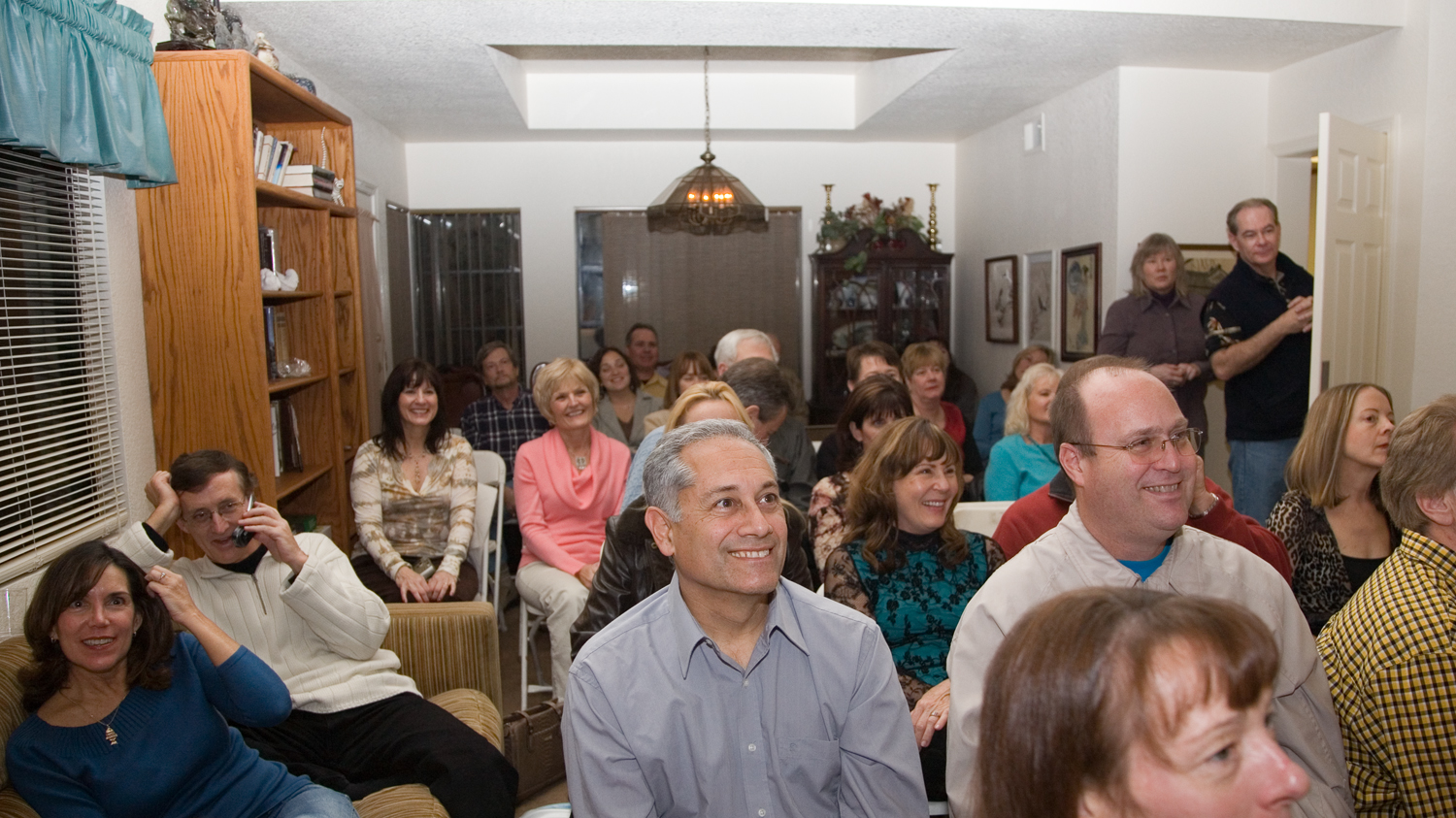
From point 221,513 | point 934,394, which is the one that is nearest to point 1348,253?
point 934,394

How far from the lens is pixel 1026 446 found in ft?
11.1

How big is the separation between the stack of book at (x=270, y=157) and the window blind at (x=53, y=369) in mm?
689

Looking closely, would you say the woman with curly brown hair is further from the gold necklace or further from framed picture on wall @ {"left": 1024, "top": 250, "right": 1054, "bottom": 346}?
framed picture on wall @ {"left": 1024, "top": 250, "right": 1054, "bottom": 346}

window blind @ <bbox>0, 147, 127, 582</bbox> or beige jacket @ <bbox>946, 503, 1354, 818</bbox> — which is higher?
window blind @ <bbox>0, 147, 127, 582</bbox>

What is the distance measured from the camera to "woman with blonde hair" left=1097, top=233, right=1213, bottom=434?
4465 mm

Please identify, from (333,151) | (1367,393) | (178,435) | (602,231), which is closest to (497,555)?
(178,435)

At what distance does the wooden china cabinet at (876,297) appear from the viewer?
7.39 m

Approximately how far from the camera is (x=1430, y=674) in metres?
1.54

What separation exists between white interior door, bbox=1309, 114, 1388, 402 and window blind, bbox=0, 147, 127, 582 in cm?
417

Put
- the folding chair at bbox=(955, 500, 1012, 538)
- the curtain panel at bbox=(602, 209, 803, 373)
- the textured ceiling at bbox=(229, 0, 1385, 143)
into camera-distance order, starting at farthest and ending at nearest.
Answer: the curtain panel at bbox=(602, 209, 803, 373) < the textured ceiling at bbox=(229, 0, 1385, 143) < the folding chair at bbox=(955, 500, 1012, 538)

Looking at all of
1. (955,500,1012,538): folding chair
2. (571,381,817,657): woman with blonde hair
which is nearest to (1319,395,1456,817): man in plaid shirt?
(571,381,817,657): woman with blonde hair

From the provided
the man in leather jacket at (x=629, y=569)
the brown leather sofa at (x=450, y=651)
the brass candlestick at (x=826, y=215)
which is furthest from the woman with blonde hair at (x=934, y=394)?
the brass candlestick at (x=826, y=215)

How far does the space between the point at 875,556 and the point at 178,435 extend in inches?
91.3

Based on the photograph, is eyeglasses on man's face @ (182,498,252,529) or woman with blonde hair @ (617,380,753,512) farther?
woman with blonde hair @ (617,380,753,512)
